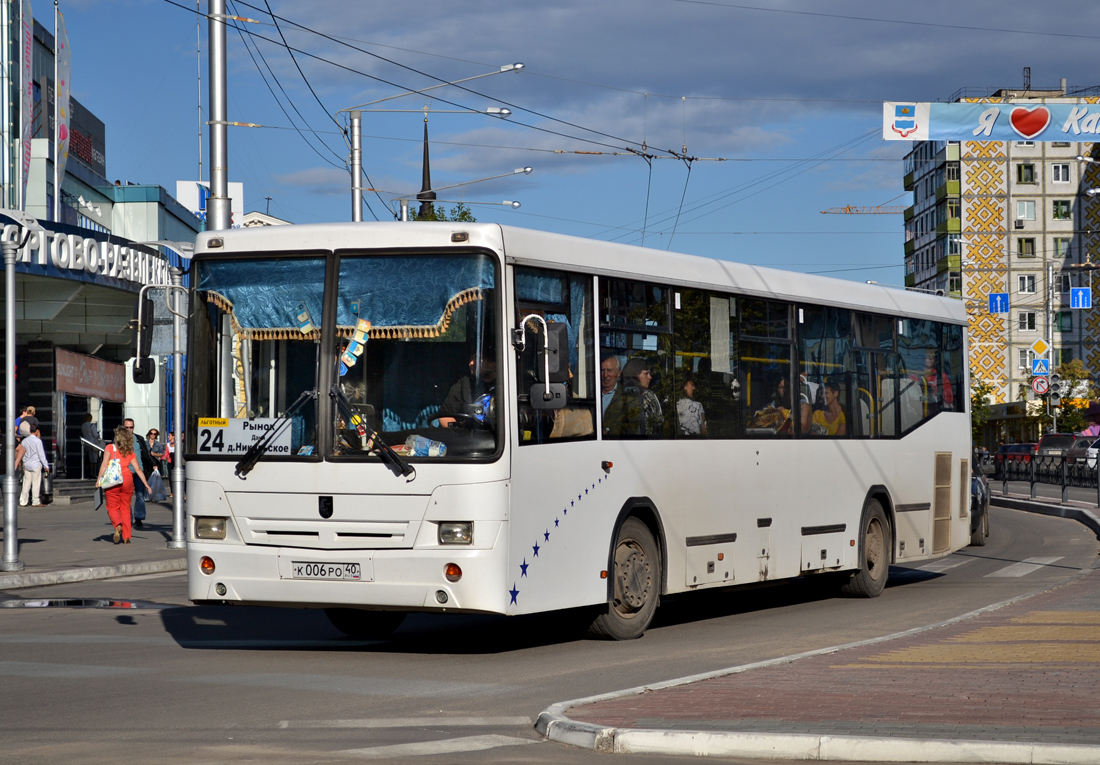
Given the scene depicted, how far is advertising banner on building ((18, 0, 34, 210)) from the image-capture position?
141ft

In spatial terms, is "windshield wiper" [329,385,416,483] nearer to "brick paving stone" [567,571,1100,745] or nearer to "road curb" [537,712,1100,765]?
"brick paving stone" [567,571,1100,745]

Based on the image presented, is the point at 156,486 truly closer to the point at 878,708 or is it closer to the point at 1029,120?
the point at 1029,120

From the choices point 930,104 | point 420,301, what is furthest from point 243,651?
point 930,104

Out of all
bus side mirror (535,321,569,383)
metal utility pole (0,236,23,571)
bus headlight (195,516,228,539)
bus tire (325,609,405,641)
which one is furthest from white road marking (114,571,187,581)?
bus side mirror (535,321,569,383)

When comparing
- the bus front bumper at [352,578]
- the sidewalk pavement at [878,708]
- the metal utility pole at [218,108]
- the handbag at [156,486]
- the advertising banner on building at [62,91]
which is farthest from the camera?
the advertising banner on building at [62,91]

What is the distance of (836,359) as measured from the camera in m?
14.9

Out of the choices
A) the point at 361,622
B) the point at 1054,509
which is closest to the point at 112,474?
the point at 361,622

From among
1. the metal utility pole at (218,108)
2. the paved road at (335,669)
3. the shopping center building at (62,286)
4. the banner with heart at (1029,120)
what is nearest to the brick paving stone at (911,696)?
the paved road at (335,669)

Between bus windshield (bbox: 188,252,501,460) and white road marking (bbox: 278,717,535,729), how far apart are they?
242 centimetres

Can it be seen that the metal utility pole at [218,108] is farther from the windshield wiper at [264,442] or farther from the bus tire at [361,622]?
the windshield wiper at [264,442]

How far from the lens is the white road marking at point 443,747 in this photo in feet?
22.9

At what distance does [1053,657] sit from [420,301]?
4.70 metres

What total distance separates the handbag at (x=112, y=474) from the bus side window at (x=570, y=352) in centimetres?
1344

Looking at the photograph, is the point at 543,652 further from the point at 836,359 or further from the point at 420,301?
the point at 836,359
